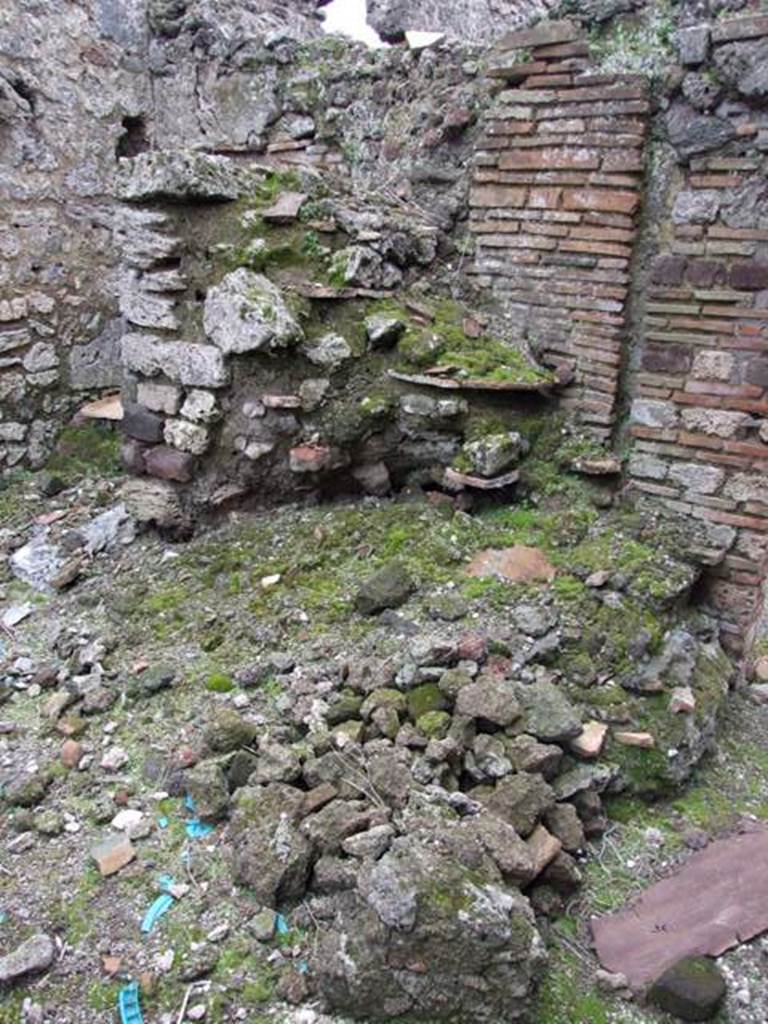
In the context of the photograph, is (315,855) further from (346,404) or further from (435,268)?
(435,268)

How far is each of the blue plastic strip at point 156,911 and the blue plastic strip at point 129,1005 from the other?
0.53 feet

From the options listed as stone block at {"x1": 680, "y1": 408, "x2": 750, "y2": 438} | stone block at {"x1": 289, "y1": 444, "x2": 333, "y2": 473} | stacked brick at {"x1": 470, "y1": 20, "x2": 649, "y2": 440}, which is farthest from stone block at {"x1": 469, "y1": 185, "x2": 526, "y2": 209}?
stone block at {"x1": 289, "y1": 444, "x2": 333, "y2": 473}

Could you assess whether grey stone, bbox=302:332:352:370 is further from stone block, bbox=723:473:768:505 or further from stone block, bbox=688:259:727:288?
stone block, bbox=723:473:768:505

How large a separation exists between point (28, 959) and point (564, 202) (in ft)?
10.8

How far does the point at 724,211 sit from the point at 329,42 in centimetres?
263

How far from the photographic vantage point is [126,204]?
142 inches

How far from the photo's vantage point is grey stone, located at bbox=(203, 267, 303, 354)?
11.0 ft

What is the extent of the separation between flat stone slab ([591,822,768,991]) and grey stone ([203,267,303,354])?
7.87 feet

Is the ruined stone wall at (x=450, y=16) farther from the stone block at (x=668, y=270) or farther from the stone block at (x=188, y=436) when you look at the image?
the stone block at (x=188, y=436)

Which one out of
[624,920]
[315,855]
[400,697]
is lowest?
[624,920]

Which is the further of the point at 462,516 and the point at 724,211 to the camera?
the point at 462,516

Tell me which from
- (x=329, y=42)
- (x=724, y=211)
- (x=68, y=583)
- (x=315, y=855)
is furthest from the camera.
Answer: (x=329, y=42)

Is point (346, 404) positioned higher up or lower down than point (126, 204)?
lower down

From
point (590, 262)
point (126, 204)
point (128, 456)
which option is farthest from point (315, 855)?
point (126, 204)
